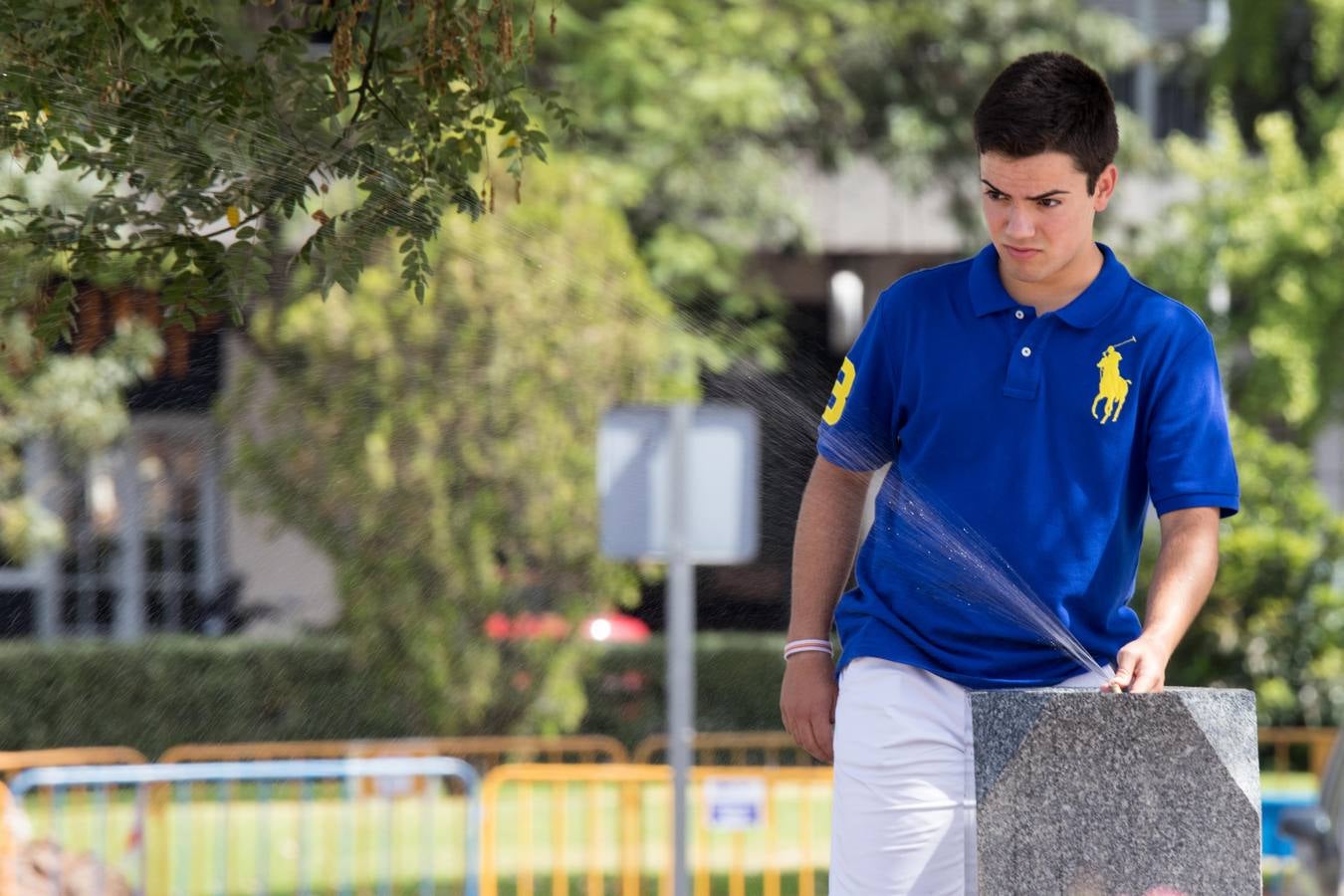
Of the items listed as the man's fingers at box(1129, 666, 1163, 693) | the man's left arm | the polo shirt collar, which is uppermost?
the polo shirt collar

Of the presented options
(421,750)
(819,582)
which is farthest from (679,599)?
(819,582)

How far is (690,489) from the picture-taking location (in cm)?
803

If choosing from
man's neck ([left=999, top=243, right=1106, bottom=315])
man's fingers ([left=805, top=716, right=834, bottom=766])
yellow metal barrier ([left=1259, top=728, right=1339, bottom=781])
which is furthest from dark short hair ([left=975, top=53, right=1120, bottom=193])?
yellow metal barrier ([left=1259, top=728, right=1339, bottom=781])

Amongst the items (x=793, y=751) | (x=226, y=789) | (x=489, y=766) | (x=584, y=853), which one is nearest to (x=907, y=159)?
(x=793, y=751)

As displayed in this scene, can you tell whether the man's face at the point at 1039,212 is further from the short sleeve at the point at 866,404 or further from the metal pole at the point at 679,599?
the metal pole at the point at 679,599

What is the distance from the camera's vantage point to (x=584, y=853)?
9641 millimetres

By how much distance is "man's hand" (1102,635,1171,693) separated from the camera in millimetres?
2570

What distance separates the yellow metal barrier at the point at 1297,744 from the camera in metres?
11.0

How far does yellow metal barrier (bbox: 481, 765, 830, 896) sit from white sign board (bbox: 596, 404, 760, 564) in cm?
106

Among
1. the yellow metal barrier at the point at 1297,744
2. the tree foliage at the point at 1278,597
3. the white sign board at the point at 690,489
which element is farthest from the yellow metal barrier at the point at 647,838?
the tree foliage at the point at 1278,597

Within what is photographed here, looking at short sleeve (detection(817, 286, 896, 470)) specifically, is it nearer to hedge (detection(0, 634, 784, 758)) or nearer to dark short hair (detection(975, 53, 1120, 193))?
dark short hair (detection(975, 53, 1120, 193))

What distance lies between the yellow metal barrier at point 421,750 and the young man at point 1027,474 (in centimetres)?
752

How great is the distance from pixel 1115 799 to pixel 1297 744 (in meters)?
10.4

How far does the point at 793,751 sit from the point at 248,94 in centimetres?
975
